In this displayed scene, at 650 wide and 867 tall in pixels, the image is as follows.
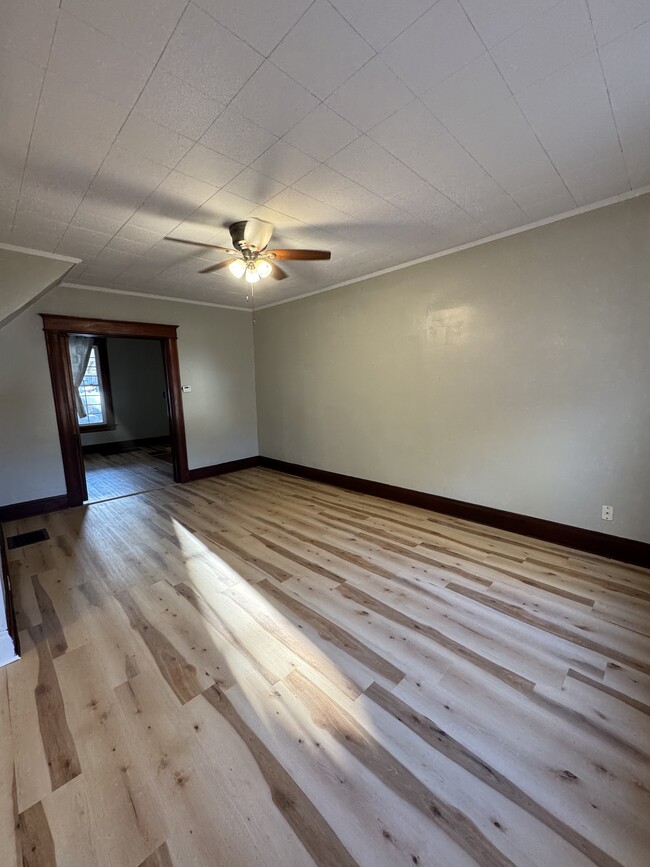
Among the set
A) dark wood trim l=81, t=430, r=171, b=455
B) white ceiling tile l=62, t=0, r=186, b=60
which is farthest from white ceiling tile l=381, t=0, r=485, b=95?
dark wood trim l=81, t=430, r=171, b=455

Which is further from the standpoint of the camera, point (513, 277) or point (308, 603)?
point (513, 277)

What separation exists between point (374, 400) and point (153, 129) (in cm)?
312

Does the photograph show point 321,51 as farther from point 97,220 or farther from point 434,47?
point 97,220

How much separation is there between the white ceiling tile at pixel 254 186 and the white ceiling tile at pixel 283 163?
5 centimetres

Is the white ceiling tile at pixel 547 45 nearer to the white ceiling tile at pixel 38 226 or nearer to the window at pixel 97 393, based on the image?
the white ceiling tile at pixel 38 226

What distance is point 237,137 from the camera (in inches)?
68.3

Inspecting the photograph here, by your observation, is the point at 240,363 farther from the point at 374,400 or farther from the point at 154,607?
the point at 154,607

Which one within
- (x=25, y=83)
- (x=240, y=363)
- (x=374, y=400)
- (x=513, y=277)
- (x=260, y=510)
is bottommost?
(x=260, y=510)

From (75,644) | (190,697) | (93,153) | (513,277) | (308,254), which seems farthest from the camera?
(513,277)

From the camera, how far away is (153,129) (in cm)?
167

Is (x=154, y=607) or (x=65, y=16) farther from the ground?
(x=65, y=16)

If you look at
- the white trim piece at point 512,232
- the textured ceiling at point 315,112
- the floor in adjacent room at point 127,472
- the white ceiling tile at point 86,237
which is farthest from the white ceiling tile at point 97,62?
the floor in adjacent room at point 127,472

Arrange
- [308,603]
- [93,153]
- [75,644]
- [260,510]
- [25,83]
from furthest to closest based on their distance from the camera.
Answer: [260,510] < [308,603] < [75,644] < [93,153] < [25,83]

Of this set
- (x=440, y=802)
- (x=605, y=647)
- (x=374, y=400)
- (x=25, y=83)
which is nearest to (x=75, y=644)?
(x=440, y=802)
